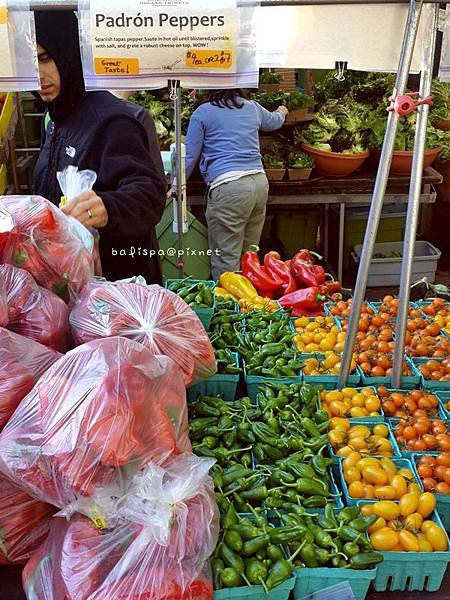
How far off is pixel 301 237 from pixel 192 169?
168 centimetres

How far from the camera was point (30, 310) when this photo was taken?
1750 millimetres

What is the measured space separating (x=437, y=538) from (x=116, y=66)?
1.70 meters

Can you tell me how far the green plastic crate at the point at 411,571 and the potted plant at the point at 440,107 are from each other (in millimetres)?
5168

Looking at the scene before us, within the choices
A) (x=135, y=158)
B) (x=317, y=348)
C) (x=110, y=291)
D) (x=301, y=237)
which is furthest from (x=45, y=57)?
(x=301, y=237)

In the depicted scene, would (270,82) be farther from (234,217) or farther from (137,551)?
(137,551)

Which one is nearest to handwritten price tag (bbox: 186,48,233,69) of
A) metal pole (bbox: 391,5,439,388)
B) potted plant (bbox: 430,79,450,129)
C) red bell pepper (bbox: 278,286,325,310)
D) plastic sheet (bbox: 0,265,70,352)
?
metal pole (bbox: 391,5,439,388)

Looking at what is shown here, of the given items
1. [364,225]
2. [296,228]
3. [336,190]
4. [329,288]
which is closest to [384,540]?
[329,288]

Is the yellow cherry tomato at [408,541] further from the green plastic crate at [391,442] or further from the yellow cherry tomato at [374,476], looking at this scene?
the green plastic crate at [391,442]

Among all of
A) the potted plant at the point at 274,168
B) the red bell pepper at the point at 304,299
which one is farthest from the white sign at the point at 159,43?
the potted plant at the point at 274,168

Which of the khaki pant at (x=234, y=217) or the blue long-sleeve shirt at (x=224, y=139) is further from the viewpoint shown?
the khaki pant at (x=234, y=217)

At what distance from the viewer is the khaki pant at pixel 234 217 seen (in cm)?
522

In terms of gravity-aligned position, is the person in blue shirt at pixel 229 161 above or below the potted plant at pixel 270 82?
below

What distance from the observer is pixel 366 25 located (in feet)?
6.75

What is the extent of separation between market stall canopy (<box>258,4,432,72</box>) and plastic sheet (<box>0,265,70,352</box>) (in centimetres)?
102
